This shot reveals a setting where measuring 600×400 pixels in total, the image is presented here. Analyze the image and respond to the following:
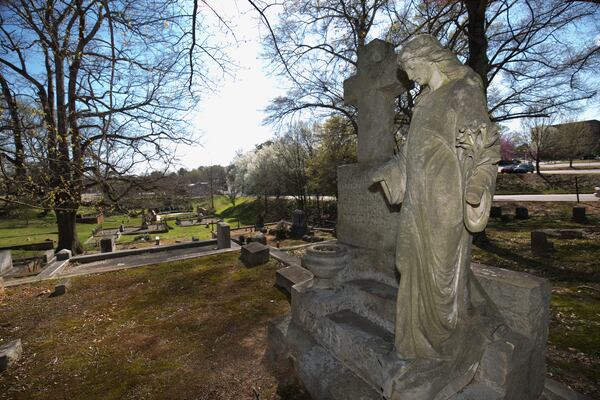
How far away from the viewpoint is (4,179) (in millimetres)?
4855

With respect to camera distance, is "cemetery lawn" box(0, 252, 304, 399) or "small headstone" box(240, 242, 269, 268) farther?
"small headstone" box(240, 242, 269, 268)

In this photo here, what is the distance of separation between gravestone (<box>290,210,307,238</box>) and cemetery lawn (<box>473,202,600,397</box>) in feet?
31.9

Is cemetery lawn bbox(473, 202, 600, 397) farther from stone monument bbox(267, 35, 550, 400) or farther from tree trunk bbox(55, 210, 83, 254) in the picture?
tree trunk bbox(55, 210, 83, 254)

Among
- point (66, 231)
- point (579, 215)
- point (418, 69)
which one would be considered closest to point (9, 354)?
point (418, 69)

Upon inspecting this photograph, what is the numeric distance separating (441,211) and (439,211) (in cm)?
1

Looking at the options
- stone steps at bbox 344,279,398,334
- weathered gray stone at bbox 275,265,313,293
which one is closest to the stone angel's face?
stone steps at bbox 344,279,398,334

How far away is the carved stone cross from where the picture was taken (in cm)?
455

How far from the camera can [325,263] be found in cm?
411

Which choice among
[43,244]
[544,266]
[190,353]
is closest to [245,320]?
[190,353]

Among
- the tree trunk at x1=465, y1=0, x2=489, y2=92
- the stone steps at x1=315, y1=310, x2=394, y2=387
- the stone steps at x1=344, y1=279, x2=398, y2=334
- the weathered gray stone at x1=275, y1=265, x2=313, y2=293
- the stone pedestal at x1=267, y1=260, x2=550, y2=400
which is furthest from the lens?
the tree trunk at x1=465, y1=0, x2=489, y2=92

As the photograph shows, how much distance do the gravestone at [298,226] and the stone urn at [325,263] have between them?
42.4ft

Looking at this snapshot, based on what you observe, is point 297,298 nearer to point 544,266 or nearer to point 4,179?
point 4,179

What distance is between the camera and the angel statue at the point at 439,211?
1.91 meters

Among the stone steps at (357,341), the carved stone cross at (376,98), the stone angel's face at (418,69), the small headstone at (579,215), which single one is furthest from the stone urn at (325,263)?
the small headstone at (579,215)
